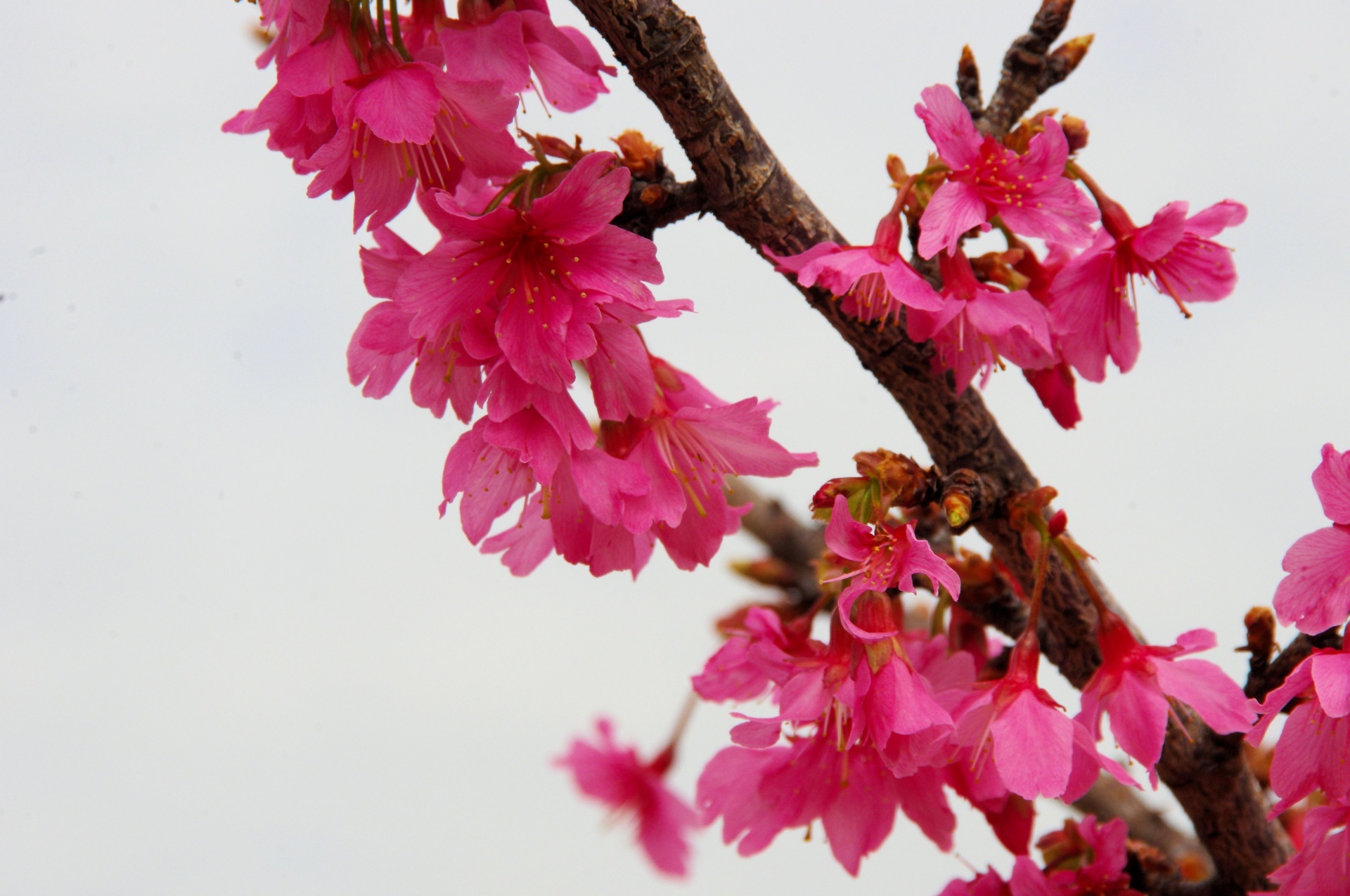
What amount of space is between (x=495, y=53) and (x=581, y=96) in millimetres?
118

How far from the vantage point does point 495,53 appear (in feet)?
2.28

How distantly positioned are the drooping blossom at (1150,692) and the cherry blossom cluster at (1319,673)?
33 millimetres

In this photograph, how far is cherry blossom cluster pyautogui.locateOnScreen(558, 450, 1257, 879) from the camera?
69 centimetres

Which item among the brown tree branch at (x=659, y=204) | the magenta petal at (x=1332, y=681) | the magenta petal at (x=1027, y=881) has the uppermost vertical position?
the brown tree branch at (x=659, y=204)

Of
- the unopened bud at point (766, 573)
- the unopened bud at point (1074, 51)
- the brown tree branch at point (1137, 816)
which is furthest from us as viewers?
the unopened bud at point (766, 573)

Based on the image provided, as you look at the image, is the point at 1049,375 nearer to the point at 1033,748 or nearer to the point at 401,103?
the point at 1033,748

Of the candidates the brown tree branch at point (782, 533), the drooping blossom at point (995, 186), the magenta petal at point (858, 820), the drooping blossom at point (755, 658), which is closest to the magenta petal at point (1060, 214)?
the drooping blossom at point (995, 186)

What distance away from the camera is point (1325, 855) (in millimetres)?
724

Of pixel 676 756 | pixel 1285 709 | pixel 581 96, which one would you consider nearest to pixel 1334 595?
pixel 1285 709

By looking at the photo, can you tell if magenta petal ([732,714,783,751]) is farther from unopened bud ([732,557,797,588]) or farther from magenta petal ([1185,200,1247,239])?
unopened bud ([732,557,797,588])

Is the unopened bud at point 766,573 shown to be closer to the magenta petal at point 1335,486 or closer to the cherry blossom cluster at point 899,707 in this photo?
the cherry blossom cluster at point 899,707

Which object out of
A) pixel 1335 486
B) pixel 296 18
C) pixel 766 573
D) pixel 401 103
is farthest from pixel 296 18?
pixel 766 573

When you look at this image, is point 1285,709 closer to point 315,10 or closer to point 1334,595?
point 1334,595

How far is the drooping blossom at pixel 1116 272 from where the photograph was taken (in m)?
0.80
